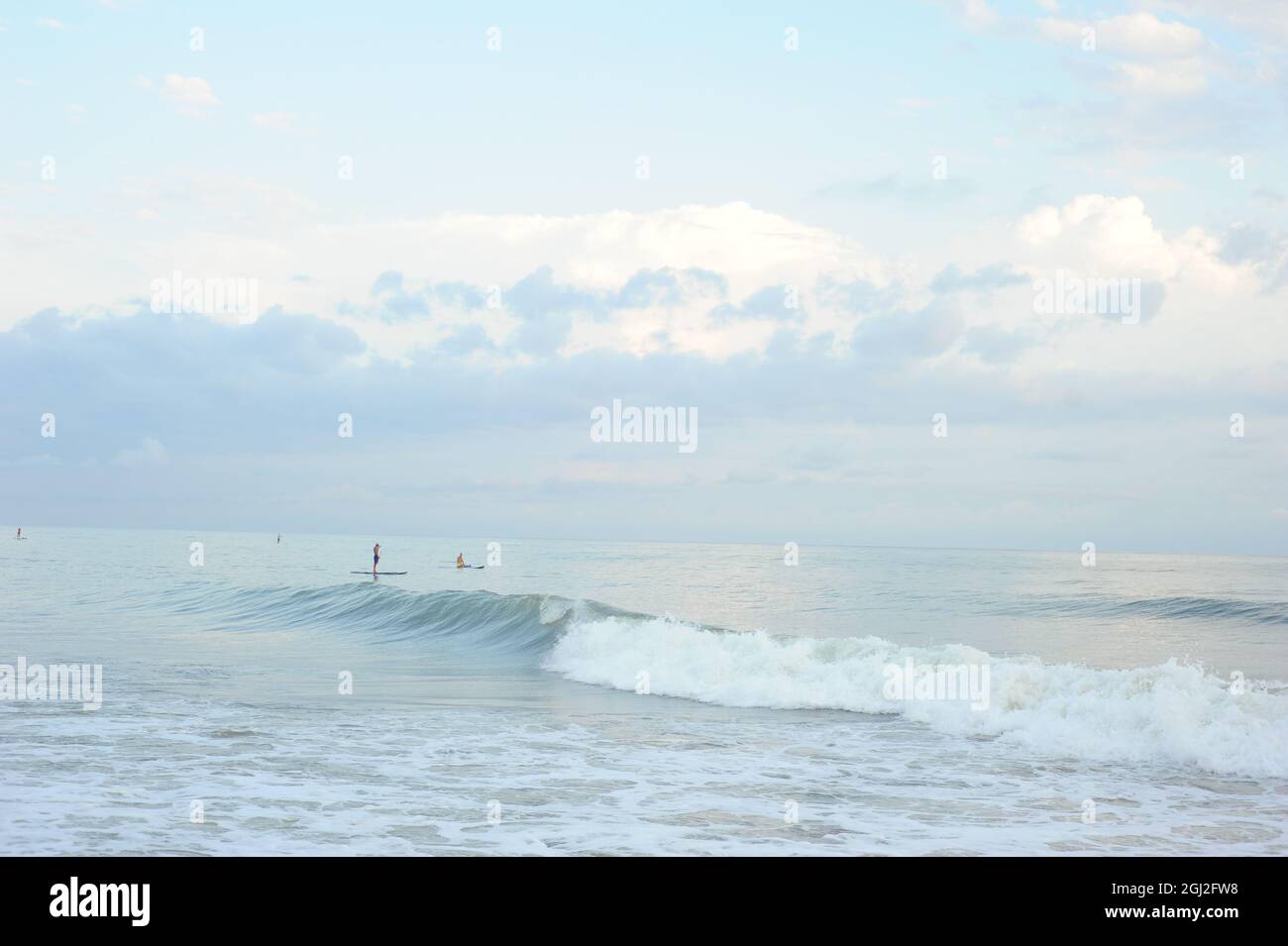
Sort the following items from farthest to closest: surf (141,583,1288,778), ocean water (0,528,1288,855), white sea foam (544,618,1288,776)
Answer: surf (141,583,1288,778), white sea foam (544,618,1288,776), ocean water (0,528,1288,855)

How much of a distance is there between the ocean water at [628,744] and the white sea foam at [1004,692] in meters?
0.06

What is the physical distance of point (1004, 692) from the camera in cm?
1858

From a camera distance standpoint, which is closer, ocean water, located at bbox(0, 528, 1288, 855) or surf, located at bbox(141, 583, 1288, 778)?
ocean water, located at bbox(0, 528, 1288, 855)

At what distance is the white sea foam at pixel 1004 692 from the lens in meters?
15.0

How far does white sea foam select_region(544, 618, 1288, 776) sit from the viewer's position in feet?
49.3

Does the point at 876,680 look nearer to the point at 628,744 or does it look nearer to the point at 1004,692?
the point at 1004,692

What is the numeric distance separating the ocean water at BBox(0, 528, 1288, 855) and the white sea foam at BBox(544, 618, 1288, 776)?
0.06 metres

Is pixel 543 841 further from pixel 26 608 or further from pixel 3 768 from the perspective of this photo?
pixel 26 608

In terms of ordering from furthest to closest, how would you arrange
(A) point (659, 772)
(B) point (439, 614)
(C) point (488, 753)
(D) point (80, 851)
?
(B) point (439, 614) → (C) point (488, 753) → (A) point (659, 772) → (D) point (80, 851)

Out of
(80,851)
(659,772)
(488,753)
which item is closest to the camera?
(80,851)

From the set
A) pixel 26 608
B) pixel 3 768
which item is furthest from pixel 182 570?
pixel 3 768

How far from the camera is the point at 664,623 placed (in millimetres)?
29406

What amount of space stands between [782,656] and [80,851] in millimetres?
16490
